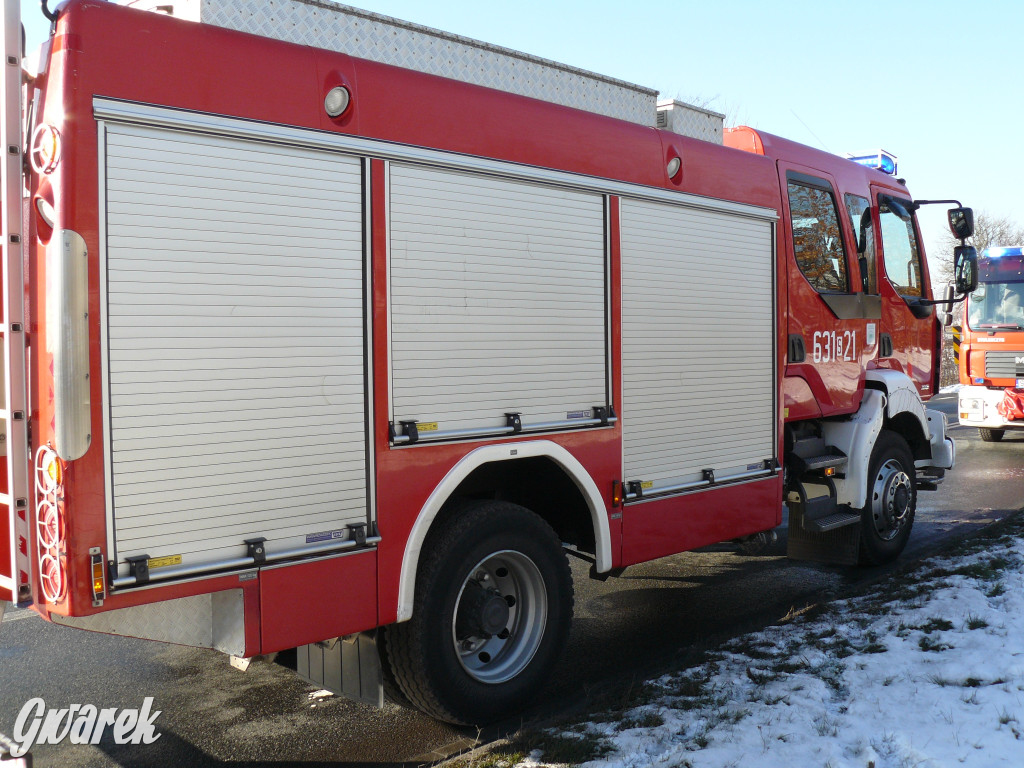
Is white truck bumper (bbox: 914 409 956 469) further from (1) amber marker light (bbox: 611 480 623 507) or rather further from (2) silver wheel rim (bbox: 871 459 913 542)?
(1) amber marker light (bbox: 611 480 623 507)

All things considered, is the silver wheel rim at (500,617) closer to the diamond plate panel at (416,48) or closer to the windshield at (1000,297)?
the diamond plate panel at (416,48)

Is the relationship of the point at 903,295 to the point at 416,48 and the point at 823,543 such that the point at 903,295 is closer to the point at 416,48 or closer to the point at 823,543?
the point at 823,543

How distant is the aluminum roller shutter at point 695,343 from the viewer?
16.1 feet

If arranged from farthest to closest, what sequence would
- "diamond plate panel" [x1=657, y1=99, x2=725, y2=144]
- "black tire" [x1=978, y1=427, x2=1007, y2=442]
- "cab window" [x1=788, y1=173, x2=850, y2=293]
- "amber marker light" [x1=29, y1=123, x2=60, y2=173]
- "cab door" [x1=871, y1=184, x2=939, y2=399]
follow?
"black tire" [x1=978, y1=427, x2=1007, y2=442] < "cab door" [x1=871, y1=184, x2=939, y2=399] < "cab window" [x1=788, y1=173, x2=850, y2=293] < "diamond plate panel" [x1=657, y1=99, x2=725, y2=144] < "amber marker light" [x1=29, y1=123, x2=60, y2=173]

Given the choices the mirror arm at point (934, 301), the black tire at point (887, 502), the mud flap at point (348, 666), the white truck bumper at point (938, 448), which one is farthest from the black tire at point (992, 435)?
the mud flap at point (348, 666)

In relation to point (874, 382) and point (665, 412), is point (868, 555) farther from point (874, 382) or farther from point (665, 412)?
point (665, 412)

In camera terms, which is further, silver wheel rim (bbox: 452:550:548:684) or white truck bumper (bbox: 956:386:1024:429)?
white truck bumper (bbox: 956:386:1024:429)

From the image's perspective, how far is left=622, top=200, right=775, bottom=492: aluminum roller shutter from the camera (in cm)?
491

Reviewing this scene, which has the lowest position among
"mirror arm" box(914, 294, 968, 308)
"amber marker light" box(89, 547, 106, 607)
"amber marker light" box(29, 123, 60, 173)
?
"amber marker light" box(89, 547, 106, 607)

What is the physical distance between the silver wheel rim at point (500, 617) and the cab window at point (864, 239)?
154 inches

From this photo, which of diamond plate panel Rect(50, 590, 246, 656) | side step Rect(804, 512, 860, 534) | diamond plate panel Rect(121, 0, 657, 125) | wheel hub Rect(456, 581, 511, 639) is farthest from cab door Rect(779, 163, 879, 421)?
diamond plate panel Rect(50, 590, 246, 656)

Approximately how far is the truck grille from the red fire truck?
10072 millimetres

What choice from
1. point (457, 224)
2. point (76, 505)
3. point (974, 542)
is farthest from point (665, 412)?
point (974, 542)

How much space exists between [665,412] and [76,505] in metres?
3.07
